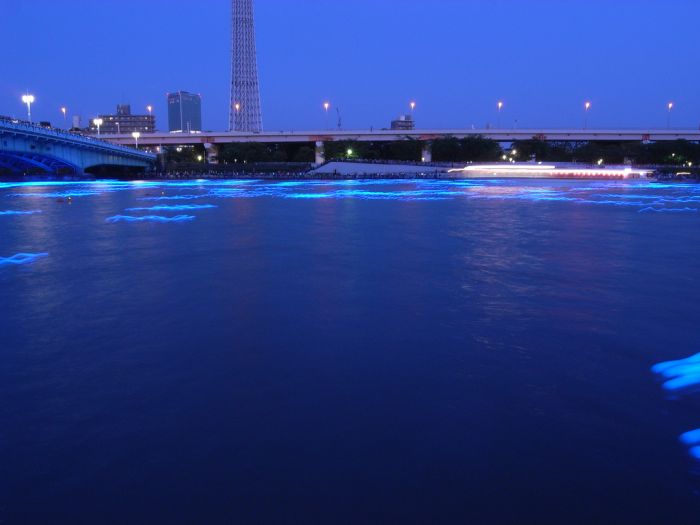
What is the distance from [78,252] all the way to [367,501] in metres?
14.5

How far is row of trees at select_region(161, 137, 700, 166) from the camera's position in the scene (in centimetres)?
8088

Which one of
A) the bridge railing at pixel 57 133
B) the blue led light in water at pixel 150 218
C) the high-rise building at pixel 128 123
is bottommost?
the blue led light in water at pixel 150 218

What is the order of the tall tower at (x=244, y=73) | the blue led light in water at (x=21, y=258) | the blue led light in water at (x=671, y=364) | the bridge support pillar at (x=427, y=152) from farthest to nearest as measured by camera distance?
1. the tall tower at (x=244, y=73)
2. the bridge support pillar at (x=427, y=152)
3. the blue led light in water at (x=21, y=258)
4. the blue led light in water at (x=671, y=364)

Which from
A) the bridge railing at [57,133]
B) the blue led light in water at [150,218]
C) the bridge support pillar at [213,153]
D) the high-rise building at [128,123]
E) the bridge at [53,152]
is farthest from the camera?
the high-rise building at [128,123]

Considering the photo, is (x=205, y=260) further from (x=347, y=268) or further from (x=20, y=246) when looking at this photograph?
(x=20, y=246)

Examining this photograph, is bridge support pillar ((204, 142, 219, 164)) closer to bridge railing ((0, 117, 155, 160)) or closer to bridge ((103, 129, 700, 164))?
bridge ((103, 129, 700, 164))

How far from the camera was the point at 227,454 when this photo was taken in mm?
5516

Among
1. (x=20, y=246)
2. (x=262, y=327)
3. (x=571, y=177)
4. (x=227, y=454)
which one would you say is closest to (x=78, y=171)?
(x=20, y=246)

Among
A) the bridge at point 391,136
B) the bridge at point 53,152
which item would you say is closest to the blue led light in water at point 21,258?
the bridge at point 53,152

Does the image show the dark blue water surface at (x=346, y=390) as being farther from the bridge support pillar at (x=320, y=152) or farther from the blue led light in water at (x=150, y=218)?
the bridge support pillar at (x=320, y=152)

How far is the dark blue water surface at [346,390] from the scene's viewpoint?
4.89m

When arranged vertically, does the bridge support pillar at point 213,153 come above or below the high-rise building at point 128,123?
below

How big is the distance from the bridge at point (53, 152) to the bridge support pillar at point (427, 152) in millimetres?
35252

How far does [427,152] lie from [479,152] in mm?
7180
